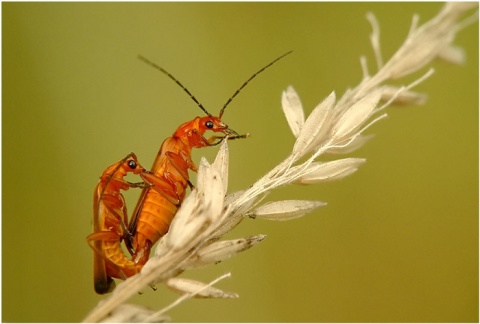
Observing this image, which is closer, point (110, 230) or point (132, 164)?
point (110, 230)

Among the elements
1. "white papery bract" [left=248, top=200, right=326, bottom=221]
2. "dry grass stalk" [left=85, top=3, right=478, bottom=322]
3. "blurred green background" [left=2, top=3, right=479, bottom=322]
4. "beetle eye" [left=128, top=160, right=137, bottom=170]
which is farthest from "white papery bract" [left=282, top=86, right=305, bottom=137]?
"blurred green background" [left=2, top=3, right=479, bottom=322]

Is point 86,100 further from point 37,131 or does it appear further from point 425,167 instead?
point 425,167

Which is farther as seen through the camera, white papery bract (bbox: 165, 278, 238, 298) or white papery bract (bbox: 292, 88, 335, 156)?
white papery bract (bbox: 292, 88, 335, 156)

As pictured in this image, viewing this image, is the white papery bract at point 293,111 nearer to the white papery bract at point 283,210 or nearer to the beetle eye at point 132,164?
the white papery bract at point 283,210

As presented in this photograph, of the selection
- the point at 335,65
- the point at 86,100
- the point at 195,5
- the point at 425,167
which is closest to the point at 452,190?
the point at 425,167

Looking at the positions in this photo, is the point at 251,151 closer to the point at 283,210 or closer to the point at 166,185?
the point at 166,185

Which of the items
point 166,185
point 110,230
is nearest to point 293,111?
point 166,185

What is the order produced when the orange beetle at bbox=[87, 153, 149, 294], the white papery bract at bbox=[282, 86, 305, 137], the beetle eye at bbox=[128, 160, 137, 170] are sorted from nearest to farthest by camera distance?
the white papery bract at bbox=[282, 86, 305, 137], the orange beetle at bbox=[87, 153, 149, 294], the beetle eye at bbox=[128, 160, 137, 170]

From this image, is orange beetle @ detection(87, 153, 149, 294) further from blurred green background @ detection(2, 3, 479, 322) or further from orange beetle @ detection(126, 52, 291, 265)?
blurred green background @ detection(2, 3, 479, 322)
